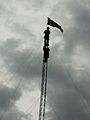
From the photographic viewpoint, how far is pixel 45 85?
76688mm

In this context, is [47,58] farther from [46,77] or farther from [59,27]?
[59,27]

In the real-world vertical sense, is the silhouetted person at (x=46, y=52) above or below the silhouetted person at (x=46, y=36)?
below

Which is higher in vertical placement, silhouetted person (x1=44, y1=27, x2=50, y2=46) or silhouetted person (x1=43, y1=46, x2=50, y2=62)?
silhouetted person (x1=44, y1=27, x2=50, y2=46)

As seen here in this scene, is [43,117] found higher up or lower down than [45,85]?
lower down

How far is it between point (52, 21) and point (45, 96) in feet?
74.4

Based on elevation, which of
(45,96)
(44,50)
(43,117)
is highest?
(44,50)

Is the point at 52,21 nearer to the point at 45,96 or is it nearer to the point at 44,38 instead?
the point at 44,38

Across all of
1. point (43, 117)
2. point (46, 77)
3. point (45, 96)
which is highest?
point (46, 77)

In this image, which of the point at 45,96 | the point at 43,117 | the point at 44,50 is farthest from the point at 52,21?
the point at 43,117

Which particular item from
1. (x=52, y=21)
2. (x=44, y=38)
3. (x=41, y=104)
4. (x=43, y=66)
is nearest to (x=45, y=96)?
(x=41, y=104)

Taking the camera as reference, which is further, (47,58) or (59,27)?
(59,27)

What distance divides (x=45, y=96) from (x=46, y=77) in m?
5.53

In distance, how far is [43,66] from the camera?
77.4 m

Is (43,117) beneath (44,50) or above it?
beneath
